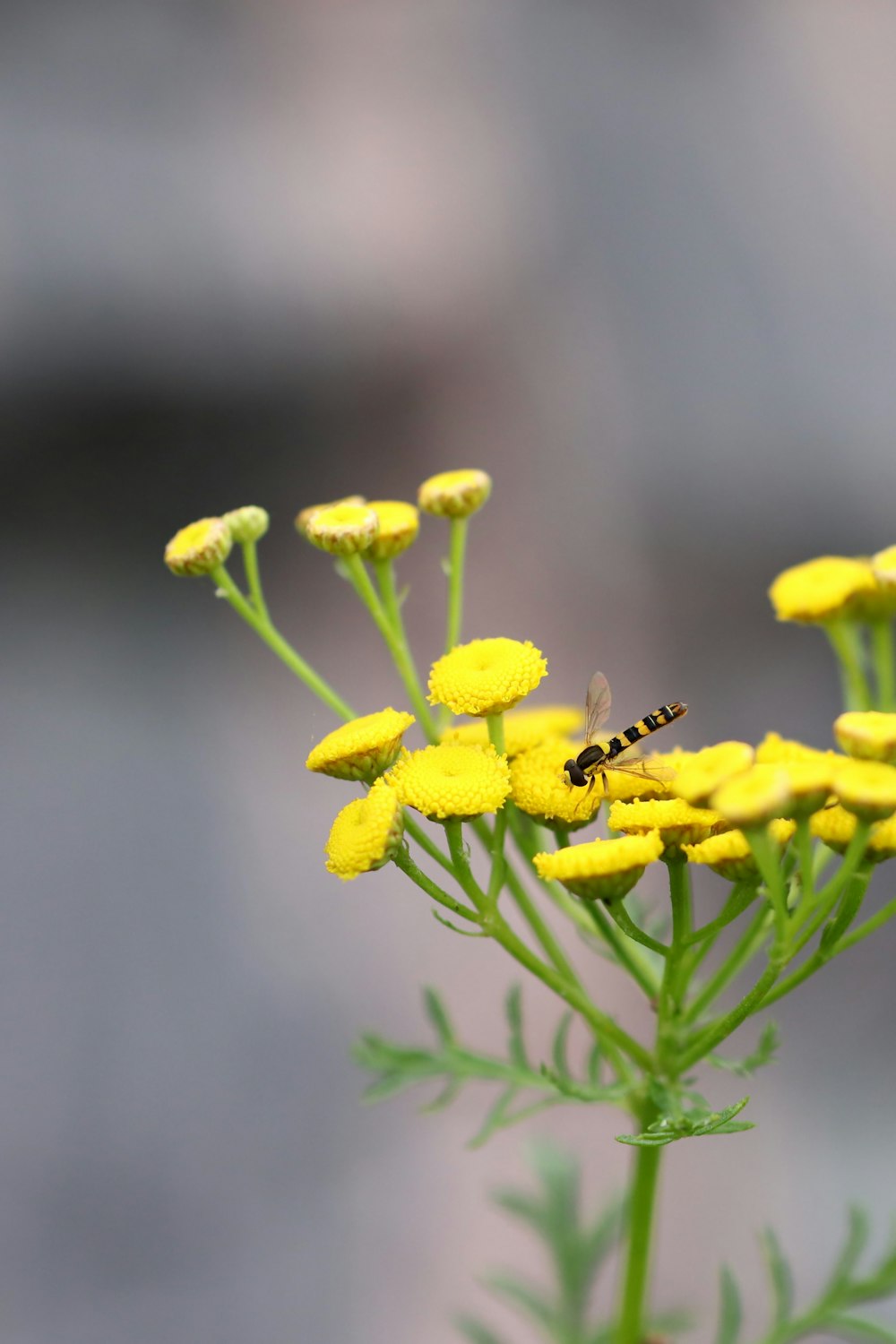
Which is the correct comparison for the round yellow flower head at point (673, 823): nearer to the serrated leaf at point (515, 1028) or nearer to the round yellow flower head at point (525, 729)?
the round yellow flower head at point (525, 729)

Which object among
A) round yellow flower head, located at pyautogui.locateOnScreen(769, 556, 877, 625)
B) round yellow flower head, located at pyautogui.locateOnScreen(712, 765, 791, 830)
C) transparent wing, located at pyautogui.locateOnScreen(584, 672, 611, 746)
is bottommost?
round yellow flower head, located at pyautogui.locateOnScreen(712, 765, 791, 830)

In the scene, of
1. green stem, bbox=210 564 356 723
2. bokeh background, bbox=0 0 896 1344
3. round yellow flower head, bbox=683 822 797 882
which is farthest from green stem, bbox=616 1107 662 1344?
bokeh background, bbox=0 0 896 1344

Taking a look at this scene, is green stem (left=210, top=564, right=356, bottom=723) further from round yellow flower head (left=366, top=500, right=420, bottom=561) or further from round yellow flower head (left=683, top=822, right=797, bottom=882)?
round yellow flower head (left=683, top=822, right=797, bottom=882)

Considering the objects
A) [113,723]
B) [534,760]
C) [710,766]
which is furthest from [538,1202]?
[113,723]

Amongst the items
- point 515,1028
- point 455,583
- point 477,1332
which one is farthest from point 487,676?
point 477,1332

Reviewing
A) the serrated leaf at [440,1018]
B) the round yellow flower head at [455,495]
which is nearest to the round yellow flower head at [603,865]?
the round yellow flower head at [455,495]

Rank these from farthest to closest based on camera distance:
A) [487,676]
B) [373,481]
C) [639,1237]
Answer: [373,481] < [639,1237] < [487,676]

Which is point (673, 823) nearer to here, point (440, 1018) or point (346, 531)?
point (346, 531)

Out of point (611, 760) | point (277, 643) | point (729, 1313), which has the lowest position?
point (729, 1313)
